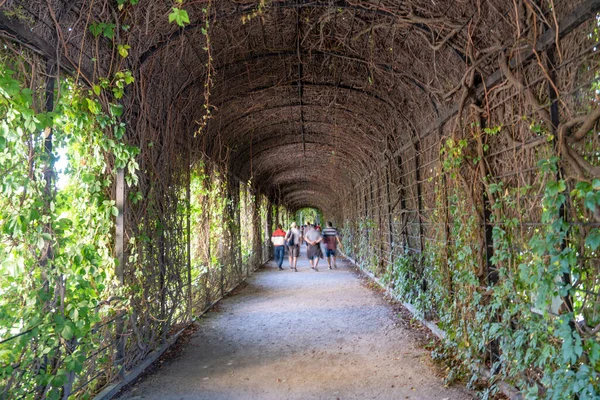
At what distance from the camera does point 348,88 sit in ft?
24.2

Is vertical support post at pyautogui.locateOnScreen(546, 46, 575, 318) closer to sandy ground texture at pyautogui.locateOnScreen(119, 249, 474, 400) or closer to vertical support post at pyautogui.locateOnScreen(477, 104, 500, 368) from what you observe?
vertical support post at pyautogui.locateOnScreen(477, 104, 500, 368)

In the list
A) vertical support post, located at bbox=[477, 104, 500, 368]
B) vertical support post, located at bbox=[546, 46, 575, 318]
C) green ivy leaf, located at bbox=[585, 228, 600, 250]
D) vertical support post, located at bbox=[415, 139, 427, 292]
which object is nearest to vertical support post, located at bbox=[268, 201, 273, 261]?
vertical support post, located at bbox=[415, 139, 427, 292]

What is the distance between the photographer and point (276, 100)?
26.8 feet

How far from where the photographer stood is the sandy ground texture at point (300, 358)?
4.06 meters

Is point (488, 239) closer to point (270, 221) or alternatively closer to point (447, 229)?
point (447, 229)

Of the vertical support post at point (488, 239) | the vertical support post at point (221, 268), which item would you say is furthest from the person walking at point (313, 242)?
the vertical support post at point (488, 239)

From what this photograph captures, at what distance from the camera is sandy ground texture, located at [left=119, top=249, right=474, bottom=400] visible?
4.06 metres

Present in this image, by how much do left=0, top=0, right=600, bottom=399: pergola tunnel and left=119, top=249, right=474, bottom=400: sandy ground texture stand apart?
1.29 feet

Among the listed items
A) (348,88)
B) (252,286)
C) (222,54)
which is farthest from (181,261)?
(252,286)

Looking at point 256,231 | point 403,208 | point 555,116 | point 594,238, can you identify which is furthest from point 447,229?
point 256,231

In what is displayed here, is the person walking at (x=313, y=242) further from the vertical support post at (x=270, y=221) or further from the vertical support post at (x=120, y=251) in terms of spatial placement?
the vertical support post at (x=120, y=251)

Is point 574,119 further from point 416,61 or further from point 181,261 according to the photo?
point 181,261

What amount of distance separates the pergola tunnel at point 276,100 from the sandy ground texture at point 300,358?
0.39m

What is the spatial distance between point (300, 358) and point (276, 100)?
4.95m
